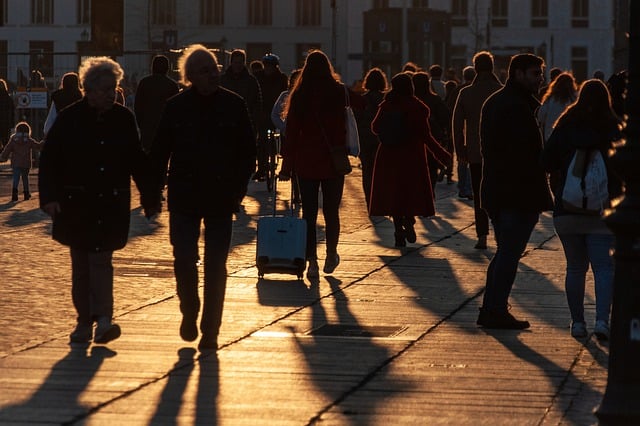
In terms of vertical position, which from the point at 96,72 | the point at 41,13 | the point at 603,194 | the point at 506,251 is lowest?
the point at 506,251

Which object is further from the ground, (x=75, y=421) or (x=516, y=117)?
(x=516, y=117)

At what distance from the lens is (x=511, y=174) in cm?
1055

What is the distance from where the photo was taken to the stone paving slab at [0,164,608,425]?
763cm

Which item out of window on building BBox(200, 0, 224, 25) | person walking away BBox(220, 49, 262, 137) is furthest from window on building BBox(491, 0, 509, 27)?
person walking away BBox(220, 49, 262, 137)

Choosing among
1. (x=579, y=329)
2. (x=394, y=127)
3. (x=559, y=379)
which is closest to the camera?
(x=559, y=379)

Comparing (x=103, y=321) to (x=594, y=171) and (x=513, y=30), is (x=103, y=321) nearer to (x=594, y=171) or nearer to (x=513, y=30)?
(x=594, y=171)

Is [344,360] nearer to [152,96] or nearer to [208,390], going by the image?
[208,390]

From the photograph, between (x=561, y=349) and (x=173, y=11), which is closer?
(x=561, y=349)

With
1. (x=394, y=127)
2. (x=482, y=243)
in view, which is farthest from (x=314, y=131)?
(x=482, y=243)

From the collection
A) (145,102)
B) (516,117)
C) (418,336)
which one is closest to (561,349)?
(418,336)

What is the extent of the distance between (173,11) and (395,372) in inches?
3238

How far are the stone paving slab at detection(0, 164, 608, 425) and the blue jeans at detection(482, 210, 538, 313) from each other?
24 cm

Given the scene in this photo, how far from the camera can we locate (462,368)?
8883 millimetres

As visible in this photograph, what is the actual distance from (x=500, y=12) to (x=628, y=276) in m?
87.5
